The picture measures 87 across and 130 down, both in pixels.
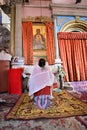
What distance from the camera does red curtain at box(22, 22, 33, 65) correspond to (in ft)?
23.4

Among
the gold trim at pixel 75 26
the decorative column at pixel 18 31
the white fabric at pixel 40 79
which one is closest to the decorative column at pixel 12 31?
the decorative column at pixel 18 31

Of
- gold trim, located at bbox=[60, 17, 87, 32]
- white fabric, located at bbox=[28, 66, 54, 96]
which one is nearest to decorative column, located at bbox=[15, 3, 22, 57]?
gold trim, located at bbox=[60, 17, 87, 32]

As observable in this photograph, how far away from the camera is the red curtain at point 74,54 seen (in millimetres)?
7461

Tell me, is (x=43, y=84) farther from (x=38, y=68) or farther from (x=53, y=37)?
(x=53, y=37)

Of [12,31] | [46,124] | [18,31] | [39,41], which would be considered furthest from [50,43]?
[46,124]

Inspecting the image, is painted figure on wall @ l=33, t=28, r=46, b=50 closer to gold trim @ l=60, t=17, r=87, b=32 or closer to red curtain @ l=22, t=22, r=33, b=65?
red curtain @ l=22, t=22, r=33, b=65

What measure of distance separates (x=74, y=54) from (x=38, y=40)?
6.42 feet

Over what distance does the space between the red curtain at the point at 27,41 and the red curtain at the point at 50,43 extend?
799mm

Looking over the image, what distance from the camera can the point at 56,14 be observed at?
301 inches

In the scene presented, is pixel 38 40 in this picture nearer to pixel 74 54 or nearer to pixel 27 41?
pixel 27 41

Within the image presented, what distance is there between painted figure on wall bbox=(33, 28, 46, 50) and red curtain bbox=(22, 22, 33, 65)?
222mm

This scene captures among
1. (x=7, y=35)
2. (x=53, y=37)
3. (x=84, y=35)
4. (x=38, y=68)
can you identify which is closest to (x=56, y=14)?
(x=53, y=37)

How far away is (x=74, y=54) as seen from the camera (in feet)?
25.2

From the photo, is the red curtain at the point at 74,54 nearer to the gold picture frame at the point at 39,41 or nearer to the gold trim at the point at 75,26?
the gold trim at the point at 75,26
